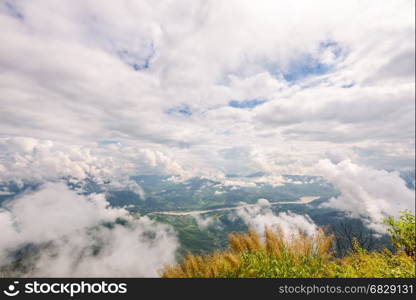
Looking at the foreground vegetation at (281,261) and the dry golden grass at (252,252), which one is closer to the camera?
the foreground vegetation at (281,261)

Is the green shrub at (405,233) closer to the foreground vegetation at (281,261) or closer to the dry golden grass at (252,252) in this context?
the foreground vegetation at (281,261)

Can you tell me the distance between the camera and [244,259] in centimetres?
761

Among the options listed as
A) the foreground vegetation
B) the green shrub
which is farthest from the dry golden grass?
the green shrub

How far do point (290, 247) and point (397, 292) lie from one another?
3.15m

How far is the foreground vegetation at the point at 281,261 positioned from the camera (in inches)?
271

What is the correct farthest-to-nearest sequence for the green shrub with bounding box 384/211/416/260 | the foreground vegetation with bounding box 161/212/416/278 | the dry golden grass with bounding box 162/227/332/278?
1. the green shrub with bounding box 384/211/416/260
2. the dry golden grass with bounding box 162/227/332/278
3. the foreground vegetation with bounding box 161/212/416/278

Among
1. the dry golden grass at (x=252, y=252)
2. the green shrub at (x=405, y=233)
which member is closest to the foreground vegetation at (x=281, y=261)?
the dry golden grass at (x=252, y=252)

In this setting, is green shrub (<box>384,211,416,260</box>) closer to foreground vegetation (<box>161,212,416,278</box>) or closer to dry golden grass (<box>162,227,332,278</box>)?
foreground vegetation (<box>161,212,416,278</box>)

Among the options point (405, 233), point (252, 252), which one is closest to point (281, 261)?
point (252, 252)

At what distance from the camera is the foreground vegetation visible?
6883 millimetres

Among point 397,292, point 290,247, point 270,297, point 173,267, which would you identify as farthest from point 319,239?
point 173,267

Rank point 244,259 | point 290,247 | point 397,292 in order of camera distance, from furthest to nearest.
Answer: point 290,247 < point 244,259 < point 397,292

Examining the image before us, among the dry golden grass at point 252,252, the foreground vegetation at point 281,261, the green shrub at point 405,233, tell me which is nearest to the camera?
the foreground vegetation at point 281,261

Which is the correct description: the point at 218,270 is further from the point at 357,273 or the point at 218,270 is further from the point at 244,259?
the point at 357,273
